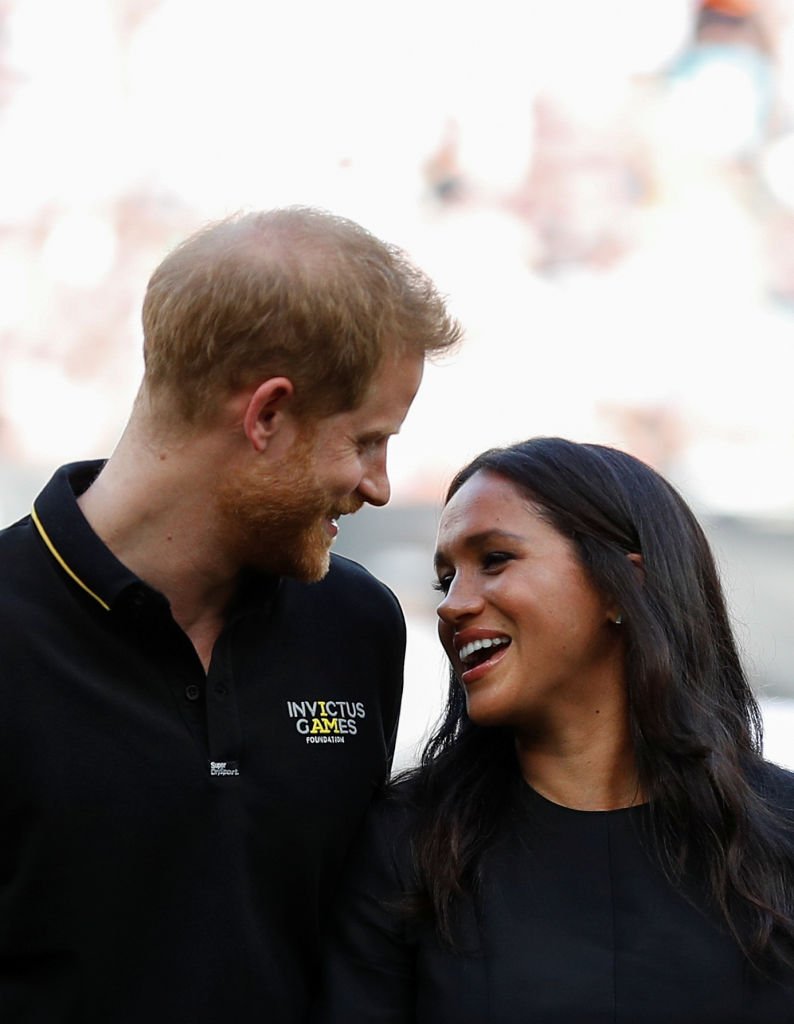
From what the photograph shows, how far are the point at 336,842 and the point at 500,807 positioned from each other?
0.25 meters

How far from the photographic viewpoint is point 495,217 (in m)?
4.63

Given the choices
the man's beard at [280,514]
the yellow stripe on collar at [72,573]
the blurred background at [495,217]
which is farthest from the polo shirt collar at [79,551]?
the blurred background at [495,217]

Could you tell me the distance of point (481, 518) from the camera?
2205 mm

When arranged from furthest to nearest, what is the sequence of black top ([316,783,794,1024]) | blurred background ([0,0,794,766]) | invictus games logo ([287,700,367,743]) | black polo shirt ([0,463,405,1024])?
blurred background ([0,0,794,766]) < invictus games logo ([287,700,367,743]) < black top ([316,783,794,1024]) < black polo shirt ([0,463,405,1024])

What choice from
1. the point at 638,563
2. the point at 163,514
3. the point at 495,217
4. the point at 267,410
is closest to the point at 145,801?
the point at 163,514

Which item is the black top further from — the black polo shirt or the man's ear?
the man's ear

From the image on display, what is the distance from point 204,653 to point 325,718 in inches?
7.4

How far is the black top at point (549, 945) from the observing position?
1.98 meters

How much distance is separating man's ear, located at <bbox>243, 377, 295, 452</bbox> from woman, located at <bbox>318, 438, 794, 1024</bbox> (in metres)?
0.33

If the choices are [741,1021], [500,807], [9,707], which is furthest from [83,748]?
[741,1021]

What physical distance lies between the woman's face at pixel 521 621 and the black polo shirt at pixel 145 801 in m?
0.21

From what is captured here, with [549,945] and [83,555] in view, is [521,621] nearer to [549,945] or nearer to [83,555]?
[549,945]

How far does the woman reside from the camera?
79.0 inches

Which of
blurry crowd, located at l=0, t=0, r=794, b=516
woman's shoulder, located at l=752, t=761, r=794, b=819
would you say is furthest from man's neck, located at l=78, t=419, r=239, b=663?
blurry crowd, located at l=0, t=0, r=794, b=516
